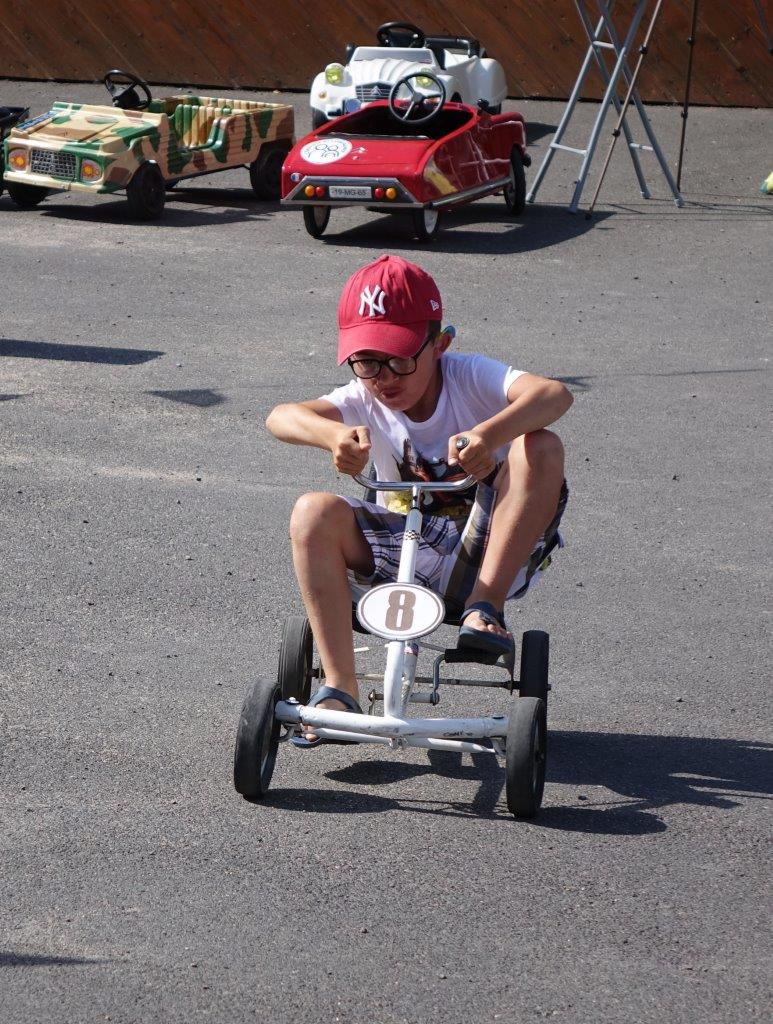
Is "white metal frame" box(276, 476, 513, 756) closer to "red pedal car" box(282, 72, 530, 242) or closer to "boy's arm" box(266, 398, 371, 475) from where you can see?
"boy's arm" box(266, 398, 371, 475)

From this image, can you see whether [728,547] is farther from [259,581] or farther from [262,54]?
[262,54]

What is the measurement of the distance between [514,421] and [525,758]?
3.02 feet

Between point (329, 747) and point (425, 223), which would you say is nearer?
point (329, 747)

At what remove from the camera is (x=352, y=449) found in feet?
13.3

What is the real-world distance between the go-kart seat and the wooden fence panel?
26.6ft

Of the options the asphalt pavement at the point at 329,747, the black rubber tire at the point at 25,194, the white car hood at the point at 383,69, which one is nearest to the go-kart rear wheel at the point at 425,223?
the asphalt pavement at the point at 329,747

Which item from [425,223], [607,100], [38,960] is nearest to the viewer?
[38,960]

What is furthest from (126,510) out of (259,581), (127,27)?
(127,27)

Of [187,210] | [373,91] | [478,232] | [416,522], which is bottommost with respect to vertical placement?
[187,210]

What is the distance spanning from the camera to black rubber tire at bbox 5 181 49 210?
47.4ft

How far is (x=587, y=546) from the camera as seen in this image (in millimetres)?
6414

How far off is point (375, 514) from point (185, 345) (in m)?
5.53

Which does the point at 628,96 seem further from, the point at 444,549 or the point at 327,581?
the point at 327,581

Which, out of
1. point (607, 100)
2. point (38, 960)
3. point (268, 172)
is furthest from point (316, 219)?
point (38, 960)
